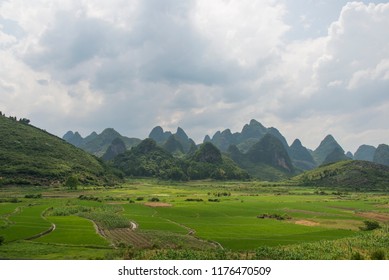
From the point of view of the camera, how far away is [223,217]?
63781mm

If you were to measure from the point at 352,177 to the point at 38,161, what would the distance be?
146 m

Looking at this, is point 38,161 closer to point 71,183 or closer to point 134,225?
point 71,183

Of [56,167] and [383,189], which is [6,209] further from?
[383,189]

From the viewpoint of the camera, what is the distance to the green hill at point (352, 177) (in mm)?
155750

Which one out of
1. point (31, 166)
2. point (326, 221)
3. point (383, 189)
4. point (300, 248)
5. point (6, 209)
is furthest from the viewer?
point (383, 189)

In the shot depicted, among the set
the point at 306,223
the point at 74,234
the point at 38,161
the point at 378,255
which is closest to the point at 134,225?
the point at 74,234

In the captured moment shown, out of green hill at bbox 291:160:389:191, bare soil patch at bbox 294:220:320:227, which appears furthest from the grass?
green hill at bbox 291:160:389:191

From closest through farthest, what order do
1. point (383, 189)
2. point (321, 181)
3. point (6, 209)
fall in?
1. point (6, 209)
2. point (383, 189)
3. point (321, 181)

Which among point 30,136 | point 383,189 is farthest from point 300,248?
point 30,136

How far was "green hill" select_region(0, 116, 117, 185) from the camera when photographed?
116 meters

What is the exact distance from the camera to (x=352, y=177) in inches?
6491

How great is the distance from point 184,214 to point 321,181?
427ft

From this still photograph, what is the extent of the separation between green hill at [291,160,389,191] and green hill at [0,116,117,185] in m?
109

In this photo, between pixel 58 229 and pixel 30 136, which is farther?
pixel 30 136
